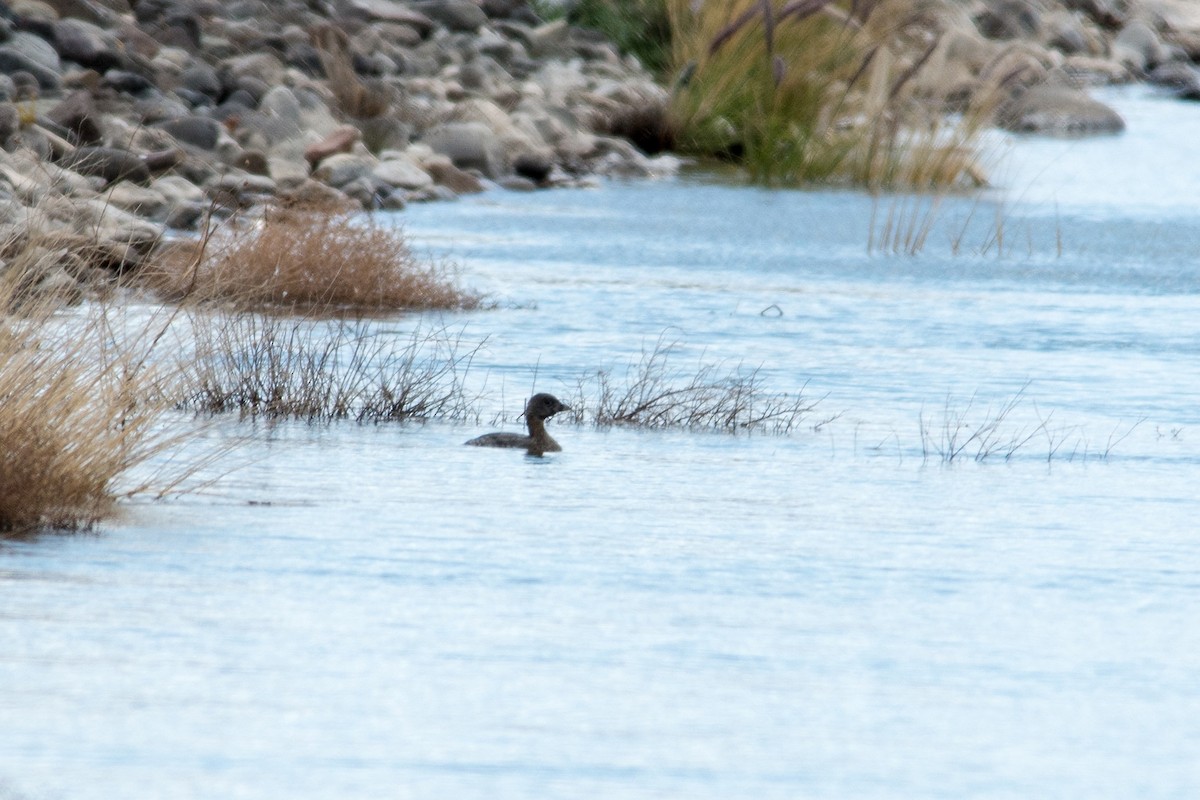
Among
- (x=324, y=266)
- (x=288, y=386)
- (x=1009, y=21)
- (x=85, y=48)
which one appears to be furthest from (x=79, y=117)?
(x=1009, y=21)

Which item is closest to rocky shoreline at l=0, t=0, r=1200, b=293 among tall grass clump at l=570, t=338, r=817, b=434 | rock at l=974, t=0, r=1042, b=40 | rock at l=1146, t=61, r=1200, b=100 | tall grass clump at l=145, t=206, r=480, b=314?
tall grass clump at l=145, t=206, r=480, b=314

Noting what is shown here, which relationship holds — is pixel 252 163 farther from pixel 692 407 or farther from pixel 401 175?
pixel 692 407

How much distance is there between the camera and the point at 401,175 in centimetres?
2114

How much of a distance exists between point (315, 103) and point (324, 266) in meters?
11.0

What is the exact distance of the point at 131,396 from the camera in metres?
7.22

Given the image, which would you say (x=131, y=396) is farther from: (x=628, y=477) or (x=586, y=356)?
(x=586, y=356)

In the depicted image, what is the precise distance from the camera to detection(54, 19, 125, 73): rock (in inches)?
866

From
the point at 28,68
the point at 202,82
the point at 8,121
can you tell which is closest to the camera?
the point at 8,121

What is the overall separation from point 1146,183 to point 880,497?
17382 mm

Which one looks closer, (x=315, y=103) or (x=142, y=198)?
(x=142, y=198)

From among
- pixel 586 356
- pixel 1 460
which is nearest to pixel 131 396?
pixel 1 460

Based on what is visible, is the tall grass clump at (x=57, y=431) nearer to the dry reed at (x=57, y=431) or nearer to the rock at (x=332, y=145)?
the dry reed at (x=57, y=431)

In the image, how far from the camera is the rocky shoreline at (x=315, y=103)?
1675 centimetres

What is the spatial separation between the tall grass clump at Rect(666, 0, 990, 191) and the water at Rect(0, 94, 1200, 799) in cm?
970
